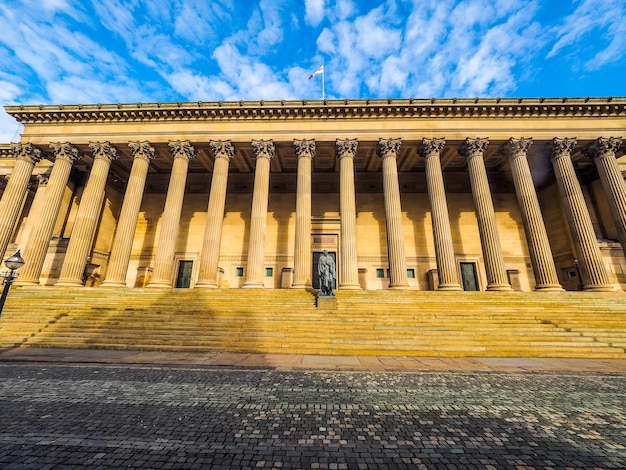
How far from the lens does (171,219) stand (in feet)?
58.6

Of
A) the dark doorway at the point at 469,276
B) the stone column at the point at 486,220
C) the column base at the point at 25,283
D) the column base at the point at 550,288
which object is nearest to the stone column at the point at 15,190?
the column base at the point at 25,283

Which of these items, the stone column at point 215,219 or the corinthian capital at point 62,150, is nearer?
the stone column at point 215,219

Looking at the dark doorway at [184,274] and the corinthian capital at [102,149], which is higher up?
the corinthian capital at [102,149]


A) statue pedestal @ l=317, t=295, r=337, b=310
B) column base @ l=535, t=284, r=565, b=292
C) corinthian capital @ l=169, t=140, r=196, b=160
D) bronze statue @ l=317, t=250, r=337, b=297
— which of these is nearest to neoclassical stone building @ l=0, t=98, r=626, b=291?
column base @ l=535, t=284, r=565, b=292

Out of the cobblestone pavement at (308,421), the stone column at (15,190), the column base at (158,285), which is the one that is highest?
the stone column at (15,190)

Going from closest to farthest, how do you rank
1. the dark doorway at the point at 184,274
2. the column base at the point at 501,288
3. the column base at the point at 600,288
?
1. the column base at the point at 600,288
2. the column base at the point at 501,288
3. the dark doorway at the point at 184,274

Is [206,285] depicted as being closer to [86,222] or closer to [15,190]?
[86,222]

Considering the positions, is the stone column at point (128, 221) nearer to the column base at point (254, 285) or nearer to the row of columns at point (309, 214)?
the row of columns at point (309, 214)

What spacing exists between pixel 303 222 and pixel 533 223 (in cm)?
1383

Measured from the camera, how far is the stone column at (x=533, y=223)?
15.8m

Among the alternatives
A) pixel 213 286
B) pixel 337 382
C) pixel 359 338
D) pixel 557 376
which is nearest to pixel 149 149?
pixel 213 286

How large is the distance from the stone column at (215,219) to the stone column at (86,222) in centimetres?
718

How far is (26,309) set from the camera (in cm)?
1291

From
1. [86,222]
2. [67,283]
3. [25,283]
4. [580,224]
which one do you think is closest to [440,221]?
[580,224]
